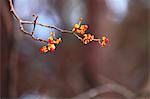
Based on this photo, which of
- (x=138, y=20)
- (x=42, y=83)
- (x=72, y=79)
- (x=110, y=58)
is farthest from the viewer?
(x=138, y=20)

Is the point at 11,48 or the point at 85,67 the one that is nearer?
the point at 11,48

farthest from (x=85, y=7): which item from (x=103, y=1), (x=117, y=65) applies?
(x=117, y=65)

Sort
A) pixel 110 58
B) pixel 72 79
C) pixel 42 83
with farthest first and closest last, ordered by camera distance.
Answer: pixel 110 58 → pixel 72 79 → pixel 42 83

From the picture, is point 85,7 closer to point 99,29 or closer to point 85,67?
point 99,29

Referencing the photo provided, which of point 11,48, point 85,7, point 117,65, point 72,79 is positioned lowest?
point 11,48

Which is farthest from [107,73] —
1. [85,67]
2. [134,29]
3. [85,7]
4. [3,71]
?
[3,71]

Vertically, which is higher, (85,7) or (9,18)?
(85,7)

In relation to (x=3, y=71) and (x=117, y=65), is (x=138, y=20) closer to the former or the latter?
(x=117, y=65)
